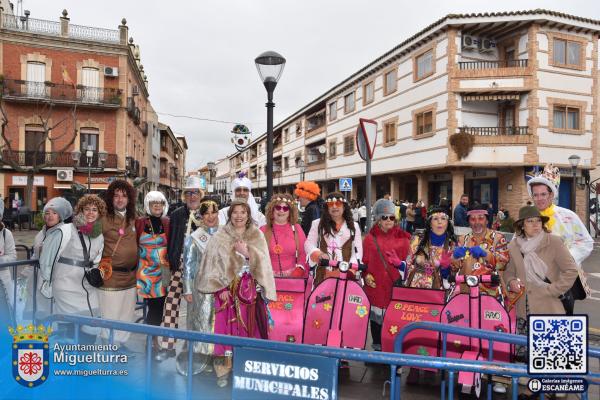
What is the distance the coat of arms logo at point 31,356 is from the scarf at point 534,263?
3892 mm

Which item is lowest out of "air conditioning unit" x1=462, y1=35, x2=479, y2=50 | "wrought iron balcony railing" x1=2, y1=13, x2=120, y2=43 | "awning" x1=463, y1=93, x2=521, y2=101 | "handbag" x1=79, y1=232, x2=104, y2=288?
"handbag" x1=79, y1=232, x2=104, y2=288

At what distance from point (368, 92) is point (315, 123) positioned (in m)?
Answer: 12.8

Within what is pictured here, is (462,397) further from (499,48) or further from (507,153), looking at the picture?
(499,48)

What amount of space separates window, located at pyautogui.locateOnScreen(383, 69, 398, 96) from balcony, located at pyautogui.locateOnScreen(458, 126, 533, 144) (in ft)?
19.4

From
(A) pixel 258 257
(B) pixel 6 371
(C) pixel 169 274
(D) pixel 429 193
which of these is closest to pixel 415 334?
(A) pixel 258 257

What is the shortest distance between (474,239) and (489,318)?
0.86m

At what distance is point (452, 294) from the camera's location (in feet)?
13.6

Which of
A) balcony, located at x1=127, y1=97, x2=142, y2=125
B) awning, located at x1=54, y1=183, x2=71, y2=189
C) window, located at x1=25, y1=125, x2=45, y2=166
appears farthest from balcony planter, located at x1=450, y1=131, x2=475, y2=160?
window, located at x1=25, y1=125, x2=45, y2=166

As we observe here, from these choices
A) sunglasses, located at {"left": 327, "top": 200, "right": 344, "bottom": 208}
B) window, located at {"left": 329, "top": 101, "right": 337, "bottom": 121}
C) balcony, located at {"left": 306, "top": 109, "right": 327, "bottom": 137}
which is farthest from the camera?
balcony, located at {"left": 306, "top": 109, "right": 327, "bottom": 137}

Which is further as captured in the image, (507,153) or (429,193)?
(429,193)

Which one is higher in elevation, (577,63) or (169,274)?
(577,63)

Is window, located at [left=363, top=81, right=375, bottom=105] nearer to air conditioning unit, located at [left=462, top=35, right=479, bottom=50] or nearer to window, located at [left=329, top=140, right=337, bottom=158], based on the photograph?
window, located at [left=329, top=140, right=337, bottom=158]

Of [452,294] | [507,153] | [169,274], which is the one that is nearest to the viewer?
[452,294]

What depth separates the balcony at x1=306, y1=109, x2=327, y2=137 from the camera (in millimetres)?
35984
